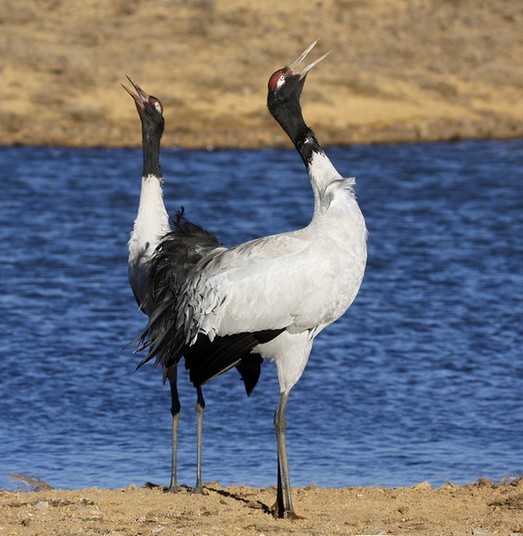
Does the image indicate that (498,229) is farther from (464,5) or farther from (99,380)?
(464,5)

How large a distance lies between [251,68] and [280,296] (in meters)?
27.4

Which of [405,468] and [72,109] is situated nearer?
[405,468]

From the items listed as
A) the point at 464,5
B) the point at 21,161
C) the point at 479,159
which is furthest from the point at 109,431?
the point at 464,5

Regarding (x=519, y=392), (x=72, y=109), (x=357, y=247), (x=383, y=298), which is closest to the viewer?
(x=357, y=247)

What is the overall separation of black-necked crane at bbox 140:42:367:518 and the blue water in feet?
6.81

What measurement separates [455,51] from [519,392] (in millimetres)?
26978

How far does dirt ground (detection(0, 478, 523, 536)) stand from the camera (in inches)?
289

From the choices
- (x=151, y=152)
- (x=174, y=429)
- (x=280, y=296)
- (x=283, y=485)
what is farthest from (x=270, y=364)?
(x=280, y=296)

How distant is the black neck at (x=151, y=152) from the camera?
9938mm

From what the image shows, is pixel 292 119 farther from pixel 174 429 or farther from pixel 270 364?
pixel 270 364

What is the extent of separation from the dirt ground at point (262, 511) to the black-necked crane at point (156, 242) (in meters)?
0.57

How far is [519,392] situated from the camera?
12961 mm

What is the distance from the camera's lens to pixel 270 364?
1469 cm

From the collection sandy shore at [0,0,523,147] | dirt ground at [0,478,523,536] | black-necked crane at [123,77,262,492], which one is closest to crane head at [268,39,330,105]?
black-necked crane at [123,77,262,492]
